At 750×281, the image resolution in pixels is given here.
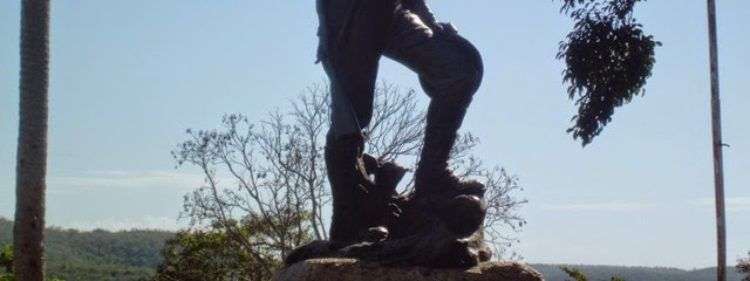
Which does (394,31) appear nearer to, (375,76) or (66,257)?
(375,76)

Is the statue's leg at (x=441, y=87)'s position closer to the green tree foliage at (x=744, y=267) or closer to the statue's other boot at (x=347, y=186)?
the statue's other boot at (x=347, y=186)

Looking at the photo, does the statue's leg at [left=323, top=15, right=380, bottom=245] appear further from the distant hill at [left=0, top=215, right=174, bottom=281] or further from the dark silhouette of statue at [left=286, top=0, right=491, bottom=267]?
the distant hill at [left=0, top=215, right=174, bottom=281]

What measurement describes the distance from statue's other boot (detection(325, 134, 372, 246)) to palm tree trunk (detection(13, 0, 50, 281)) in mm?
6494

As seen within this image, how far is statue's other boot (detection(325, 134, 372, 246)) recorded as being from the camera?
5496mm

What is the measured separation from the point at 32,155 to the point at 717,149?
8.20 m

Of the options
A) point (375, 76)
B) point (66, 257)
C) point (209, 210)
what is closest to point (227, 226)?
point (209, 210)

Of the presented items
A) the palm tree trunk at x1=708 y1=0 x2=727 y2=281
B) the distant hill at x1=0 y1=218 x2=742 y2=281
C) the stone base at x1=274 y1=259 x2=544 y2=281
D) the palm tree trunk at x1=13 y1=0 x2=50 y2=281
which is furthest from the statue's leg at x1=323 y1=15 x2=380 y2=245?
the distant hill at x1=0 y1=218 x2=742 y2=281

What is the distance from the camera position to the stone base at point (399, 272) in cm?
483

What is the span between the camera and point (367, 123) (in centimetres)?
576

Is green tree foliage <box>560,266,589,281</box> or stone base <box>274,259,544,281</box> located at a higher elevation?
stone base <box>274,259,544,281</box>

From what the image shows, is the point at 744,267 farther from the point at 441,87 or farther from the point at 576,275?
the point at 441,87

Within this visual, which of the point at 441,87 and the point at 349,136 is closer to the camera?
the point at 441,87

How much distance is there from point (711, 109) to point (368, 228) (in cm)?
1032

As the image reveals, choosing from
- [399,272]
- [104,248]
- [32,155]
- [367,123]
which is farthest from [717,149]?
[104,248]
